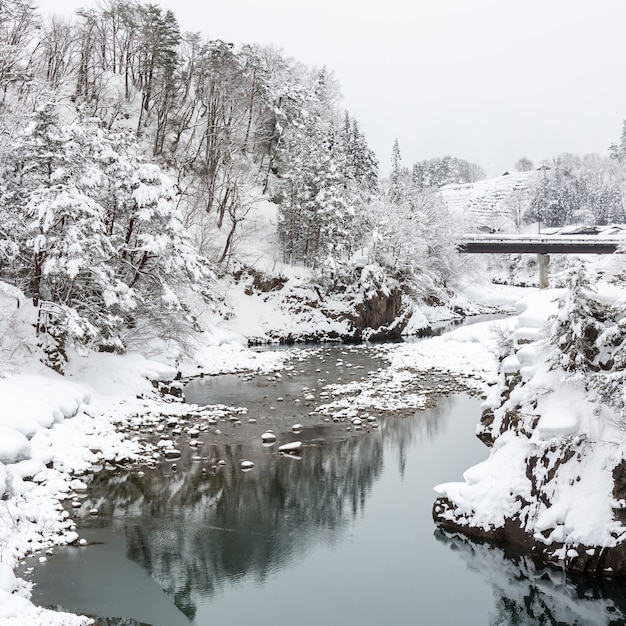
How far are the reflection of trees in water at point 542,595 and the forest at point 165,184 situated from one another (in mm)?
13611

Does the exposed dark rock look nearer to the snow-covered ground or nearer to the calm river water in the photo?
the snow-covered ground

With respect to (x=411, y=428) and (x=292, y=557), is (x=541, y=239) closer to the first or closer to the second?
(x=411, y=428)

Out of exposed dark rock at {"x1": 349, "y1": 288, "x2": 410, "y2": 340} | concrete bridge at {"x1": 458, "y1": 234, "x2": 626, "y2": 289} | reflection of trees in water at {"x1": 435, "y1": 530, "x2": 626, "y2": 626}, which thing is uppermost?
concrete bridge at {"x1": 458, "y1": 234, "x2": 626, "y2": 289}

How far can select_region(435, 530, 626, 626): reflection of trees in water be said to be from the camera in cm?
888

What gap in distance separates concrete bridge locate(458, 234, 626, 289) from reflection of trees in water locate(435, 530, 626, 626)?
44.2 meters

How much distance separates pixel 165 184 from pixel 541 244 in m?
43.0

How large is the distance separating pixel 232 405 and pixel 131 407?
144 inches

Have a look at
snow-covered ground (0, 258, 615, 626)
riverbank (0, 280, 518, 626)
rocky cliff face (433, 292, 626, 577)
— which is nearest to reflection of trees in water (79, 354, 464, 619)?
riverbank (0, 280, 518, 626)

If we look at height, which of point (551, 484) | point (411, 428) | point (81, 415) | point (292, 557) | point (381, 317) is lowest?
point (292, 557)

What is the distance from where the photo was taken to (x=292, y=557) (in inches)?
411

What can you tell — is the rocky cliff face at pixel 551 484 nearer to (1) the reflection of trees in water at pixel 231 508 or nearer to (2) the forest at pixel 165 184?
(1) the reflection of trees in water at pixel 231 508

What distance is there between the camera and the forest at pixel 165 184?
1794 cm

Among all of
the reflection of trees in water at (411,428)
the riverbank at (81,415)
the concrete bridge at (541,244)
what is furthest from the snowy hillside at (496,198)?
the reflection of trees in water at (411,428)

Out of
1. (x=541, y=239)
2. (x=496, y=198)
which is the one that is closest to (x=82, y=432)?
(x=541, y=239)
